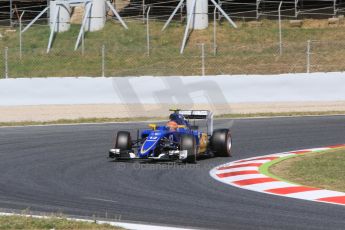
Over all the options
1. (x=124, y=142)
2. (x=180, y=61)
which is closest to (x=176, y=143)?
(x=124, y=142)

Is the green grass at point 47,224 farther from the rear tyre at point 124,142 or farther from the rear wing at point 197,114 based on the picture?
the rear wing at point 197,114

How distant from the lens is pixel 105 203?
9.21 meters

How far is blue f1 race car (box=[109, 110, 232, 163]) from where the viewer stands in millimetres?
12719

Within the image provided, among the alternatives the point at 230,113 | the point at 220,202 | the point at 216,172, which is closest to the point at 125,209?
the point at 220,202

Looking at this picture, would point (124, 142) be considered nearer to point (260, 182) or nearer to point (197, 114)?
point (197, 114)

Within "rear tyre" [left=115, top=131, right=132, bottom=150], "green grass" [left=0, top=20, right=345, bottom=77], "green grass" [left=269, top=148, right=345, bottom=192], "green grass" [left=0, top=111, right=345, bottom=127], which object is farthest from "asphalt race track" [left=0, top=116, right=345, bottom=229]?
"green grass" [left=0, top=20, right=345, bottom=77]

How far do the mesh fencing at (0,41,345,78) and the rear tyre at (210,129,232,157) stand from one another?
11.8 m

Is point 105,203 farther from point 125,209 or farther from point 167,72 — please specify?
point 167,72

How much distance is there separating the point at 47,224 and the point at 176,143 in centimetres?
559

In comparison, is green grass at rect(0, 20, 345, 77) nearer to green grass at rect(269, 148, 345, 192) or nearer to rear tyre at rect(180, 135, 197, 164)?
green grass at rect(269, 148, 345, 192)

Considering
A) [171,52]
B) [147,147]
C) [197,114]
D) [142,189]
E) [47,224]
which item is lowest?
[142,189]

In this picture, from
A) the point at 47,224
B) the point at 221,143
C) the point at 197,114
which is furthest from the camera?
the point at 197,114

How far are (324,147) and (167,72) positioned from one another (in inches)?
479

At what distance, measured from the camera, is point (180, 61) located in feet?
92.7
